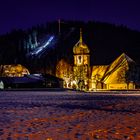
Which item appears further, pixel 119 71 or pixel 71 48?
pixel 71 48

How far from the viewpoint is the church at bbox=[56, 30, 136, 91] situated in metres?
110

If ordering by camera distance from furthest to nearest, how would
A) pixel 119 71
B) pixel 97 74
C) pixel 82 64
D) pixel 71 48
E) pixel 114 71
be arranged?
pixel 71 48 → pixel 97 74 → pixel 82 64 → pixel 114 71 → pixel 119 71

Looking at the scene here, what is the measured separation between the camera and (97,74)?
124875 mm

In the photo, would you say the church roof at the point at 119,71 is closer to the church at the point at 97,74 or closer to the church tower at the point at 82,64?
the church at the point at 97,74

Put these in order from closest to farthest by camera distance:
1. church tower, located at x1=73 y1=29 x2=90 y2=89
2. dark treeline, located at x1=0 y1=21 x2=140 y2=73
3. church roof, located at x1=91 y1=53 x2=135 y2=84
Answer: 1. church roof, located at x1=91 y1=53 x2=135 y2=84
2. church tower, located at x1=73 y1=29 x2=90 y2=89
3. dark treeline, located at x1=0 y1=21 x2=140 y2=73

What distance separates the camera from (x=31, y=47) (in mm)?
192750

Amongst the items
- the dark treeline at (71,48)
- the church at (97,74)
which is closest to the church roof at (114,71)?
the church at (97,74)

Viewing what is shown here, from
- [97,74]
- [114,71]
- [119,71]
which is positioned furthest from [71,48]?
[119,71]

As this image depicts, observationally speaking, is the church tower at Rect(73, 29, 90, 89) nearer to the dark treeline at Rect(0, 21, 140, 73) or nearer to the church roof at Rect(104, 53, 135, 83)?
the church roof at Rect(104, 53, 135, 83)

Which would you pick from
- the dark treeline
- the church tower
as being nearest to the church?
the church tower

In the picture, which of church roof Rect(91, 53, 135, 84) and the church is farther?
church roof Rect(91, 53, 135, 84)

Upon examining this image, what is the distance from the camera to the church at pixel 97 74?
110 metres

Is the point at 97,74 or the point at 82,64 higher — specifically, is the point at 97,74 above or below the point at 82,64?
below

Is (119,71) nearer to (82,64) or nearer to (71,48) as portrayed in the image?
(82,64)
